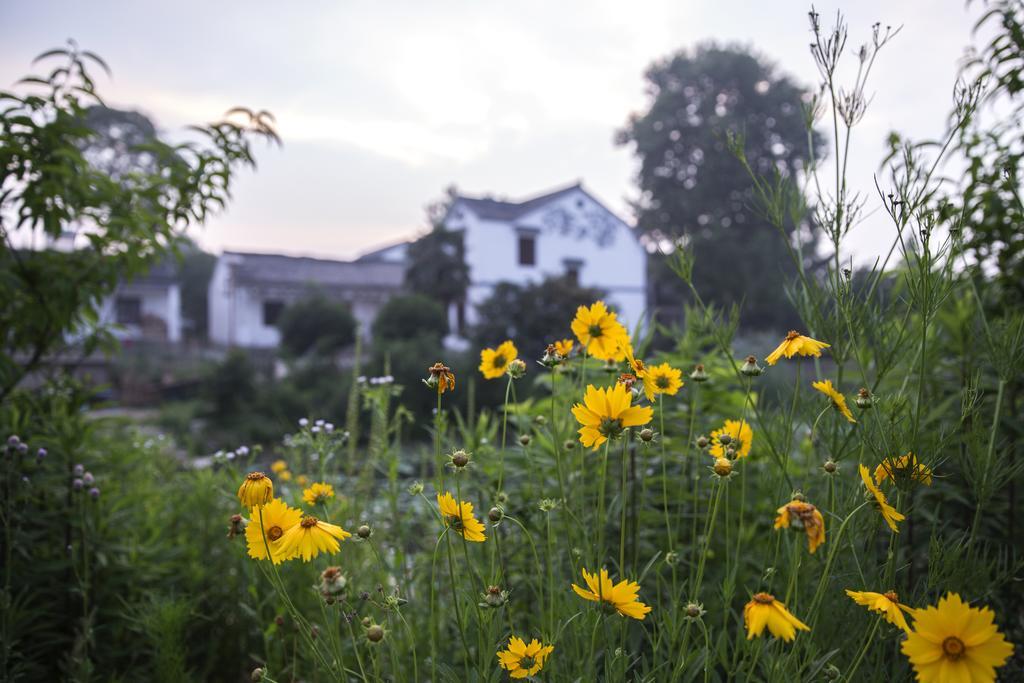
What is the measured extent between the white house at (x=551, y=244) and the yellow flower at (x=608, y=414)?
41.2ft

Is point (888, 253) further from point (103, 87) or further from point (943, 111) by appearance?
point (103, 87)

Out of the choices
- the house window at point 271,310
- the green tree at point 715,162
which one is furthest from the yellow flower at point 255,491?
the house window at point 271,310

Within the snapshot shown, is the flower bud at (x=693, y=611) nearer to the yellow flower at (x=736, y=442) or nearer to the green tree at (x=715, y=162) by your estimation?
the yellow flower at (x=736, y=442)

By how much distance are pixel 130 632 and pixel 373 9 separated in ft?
6.56

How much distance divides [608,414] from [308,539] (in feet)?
0.98

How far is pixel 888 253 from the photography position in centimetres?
74

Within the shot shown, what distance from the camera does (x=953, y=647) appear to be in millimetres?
478

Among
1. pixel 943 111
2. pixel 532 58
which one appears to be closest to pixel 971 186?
pixel 943 111

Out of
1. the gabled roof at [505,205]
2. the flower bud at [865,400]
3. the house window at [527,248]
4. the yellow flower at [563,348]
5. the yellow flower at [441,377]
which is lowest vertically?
the flower bud at [865,400]

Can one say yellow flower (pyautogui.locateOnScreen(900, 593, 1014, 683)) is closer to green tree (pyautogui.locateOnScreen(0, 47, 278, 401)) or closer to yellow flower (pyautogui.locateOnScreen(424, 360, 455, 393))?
yellow flower (pyautogui.locateOnScreen(424, 360, 455, 393))

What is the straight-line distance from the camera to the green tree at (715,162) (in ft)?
52.4

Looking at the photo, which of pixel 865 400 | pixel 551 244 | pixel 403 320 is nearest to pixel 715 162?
pixel 551 244

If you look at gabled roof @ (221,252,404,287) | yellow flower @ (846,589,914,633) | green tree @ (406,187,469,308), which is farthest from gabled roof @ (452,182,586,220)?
yellow flower @ (846,589,914,633)

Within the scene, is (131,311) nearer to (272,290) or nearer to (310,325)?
(272,290)
